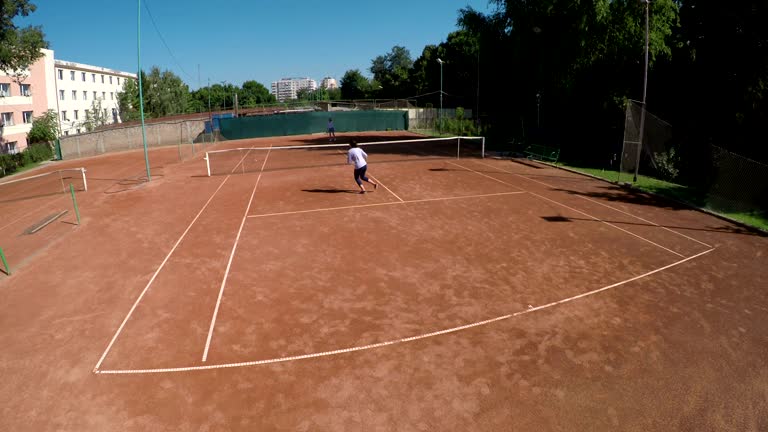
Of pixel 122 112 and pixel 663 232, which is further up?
pixel 122 112

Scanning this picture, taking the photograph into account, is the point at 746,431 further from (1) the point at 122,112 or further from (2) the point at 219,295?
(1) the point at 122,112

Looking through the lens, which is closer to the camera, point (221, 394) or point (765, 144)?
point (221, 394)

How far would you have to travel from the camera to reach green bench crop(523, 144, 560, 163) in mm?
24812

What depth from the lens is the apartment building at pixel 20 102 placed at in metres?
41.2

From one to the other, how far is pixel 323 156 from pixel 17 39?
2627 centimetres

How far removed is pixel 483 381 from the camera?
5922 mm

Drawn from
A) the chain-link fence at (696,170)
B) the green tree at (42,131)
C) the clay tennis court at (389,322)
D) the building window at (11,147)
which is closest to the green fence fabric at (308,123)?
the green tree at (42,131)

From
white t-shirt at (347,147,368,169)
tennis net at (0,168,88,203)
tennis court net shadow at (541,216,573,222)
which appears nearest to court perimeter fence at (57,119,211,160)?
tennis net at (0,168,88,203)

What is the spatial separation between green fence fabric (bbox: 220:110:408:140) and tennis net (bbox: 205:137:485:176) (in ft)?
50.2

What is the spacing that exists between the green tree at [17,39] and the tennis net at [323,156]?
58.2 feet

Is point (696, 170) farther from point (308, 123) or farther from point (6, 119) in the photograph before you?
point (6, 119)

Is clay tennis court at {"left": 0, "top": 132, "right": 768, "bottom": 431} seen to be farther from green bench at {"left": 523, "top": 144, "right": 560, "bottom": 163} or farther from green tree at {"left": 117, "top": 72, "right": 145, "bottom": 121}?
green tree at {"left": 117, "top": 72, "right": 145, "bottom": 121}

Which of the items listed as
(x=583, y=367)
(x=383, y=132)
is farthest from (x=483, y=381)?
(x=383, y=132)

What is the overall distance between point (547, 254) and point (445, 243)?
2.44m
